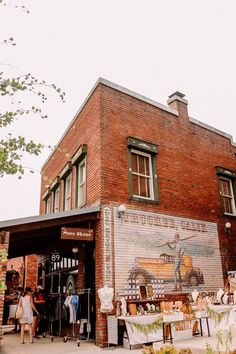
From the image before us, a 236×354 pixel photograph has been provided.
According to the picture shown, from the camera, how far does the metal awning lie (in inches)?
336

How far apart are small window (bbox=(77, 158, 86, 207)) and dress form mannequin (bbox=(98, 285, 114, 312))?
365 centimetres

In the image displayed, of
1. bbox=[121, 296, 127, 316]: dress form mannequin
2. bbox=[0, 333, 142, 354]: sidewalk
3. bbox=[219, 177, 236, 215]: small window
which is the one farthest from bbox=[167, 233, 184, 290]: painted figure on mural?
bbox=[219, 177, 236, 215]: small window

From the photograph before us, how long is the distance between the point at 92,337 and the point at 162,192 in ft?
16.3

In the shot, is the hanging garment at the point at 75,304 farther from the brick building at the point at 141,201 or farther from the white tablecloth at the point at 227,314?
the white tablecloth at the point at 227,314

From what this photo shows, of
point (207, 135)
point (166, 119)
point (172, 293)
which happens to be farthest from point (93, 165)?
point (207, 135)

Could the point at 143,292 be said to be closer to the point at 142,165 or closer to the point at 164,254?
the point at 164,254

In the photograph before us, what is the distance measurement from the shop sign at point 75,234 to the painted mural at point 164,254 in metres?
0.86

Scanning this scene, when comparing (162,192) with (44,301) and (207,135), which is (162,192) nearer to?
(207,135)

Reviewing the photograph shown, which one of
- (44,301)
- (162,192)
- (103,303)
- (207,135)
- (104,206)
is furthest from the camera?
(207,135)

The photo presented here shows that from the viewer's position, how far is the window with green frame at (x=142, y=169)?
11.1 m

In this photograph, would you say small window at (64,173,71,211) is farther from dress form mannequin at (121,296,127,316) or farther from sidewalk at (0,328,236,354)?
dress form mannequin at (121,296,127,316)

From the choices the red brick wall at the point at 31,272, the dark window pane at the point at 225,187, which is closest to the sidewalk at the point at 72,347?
the dark window pane at the point at 225,187

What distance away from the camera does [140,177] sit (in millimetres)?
11414

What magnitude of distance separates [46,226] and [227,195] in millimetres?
8195
